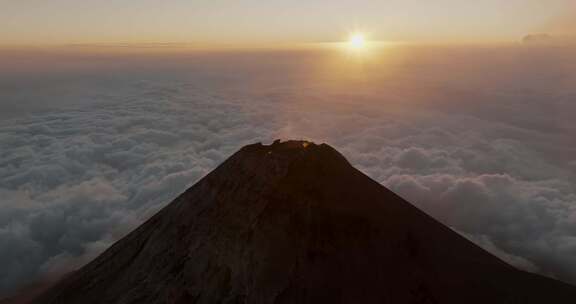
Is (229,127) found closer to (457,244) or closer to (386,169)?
(386,169)

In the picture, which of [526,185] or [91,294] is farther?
[526,185]

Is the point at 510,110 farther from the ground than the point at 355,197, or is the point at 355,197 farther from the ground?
the point at 355,197

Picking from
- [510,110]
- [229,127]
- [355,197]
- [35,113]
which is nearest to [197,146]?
[229,127]

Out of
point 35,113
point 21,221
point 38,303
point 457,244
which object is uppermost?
point 457,244

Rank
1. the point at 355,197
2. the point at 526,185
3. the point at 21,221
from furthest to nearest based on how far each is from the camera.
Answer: the point at 526,185 < the point at 21,221 < the point at 355,197

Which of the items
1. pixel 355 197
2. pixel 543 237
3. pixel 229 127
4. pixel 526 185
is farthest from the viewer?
pixel 229 127

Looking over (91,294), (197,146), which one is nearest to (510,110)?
(197,146)
